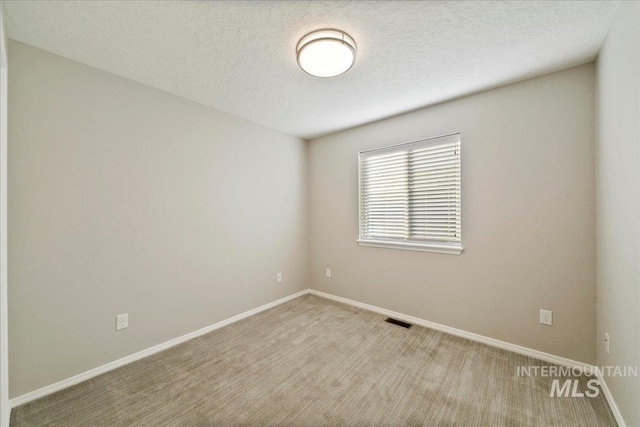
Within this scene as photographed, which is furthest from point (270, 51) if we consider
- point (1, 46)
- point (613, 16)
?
point (613, 16)

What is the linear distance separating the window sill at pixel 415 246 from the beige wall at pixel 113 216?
1507mm

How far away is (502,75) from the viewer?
212cm

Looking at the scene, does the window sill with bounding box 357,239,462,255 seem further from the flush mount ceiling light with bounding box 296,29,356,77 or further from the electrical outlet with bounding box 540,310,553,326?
the flush mount ceiling light with bounding box 296,29,356,77

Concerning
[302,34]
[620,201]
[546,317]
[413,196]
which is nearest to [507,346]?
[546,317]

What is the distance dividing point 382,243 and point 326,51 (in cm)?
220

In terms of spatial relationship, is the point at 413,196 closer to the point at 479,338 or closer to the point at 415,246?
the point at 415,246

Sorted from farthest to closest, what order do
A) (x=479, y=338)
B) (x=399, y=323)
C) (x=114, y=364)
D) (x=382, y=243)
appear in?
(x=382, y=243) → (x=399, y=323) → (x=479, y=338) → (x=114, y=364)

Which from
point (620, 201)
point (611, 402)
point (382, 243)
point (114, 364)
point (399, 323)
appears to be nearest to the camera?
point (620, 201)

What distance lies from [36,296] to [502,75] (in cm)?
399

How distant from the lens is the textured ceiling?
144 centimetres

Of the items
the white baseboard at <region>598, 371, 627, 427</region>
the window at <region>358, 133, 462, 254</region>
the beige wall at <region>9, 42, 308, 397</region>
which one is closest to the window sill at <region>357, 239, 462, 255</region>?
the window at <region>358, 133, 462, 254</region>

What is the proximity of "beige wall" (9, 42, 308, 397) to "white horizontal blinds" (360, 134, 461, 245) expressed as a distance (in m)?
1.54

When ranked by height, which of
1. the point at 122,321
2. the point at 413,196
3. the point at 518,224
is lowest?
the point at 122,321

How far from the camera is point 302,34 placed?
1627 mm
